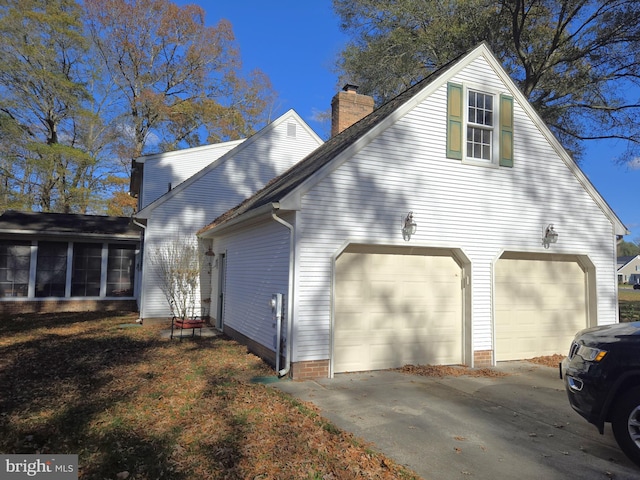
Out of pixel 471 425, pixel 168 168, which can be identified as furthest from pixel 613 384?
pixel 168 168

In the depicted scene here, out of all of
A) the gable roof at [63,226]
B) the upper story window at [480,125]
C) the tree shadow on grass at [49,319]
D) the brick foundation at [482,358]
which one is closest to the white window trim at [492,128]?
the upper story window at [480,125]

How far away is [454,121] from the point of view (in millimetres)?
8680

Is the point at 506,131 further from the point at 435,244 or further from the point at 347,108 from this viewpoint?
the point at 347,108

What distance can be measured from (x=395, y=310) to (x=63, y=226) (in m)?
14.1

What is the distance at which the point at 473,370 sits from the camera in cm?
821

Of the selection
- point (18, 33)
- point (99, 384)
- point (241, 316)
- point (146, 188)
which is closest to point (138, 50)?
point (18, 33)

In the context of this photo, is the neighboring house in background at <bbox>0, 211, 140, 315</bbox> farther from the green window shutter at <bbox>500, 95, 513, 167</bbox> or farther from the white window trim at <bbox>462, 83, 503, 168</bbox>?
the green window shutter at <bbox>500, 95, 513, 167</bbox>

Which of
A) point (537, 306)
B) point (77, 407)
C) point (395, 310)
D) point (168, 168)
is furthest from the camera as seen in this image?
point (168, 168)

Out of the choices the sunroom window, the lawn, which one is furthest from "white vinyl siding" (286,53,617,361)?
the sunroom window

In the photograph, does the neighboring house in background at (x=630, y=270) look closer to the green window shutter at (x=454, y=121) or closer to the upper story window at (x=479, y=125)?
the upper story window at (x=479, y=125)

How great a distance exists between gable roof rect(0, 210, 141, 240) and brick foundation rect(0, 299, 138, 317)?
8.52 feet

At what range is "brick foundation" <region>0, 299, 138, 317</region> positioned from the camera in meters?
15.3

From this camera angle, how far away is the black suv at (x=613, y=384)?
3984 millimetres

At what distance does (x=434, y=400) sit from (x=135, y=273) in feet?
47.1
